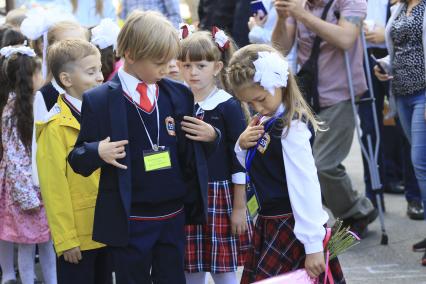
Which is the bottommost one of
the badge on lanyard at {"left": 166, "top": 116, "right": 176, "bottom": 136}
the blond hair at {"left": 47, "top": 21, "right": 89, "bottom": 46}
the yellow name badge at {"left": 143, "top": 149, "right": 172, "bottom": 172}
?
the yellow name badge at {"left": 143, "top": 149, "right": 172, "bottom": 172}

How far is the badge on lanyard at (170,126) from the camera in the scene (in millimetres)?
3706

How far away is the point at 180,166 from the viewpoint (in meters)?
3.82

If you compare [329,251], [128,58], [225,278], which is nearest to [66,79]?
[128,58]

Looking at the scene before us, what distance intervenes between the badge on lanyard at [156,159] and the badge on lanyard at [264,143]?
425mm

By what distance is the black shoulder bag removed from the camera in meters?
6.07

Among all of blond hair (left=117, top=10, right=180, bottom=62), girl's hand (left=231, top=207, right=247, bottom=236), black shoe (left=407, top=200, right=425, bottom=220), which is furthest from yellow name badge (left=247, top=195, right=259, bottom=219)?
black shoe (left=407, top=200, right=425, bottom=220)

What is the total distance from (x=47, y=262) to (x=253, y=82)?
7.53 feet

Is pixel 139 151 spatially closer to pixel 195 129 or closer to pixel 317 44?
pixel 195 129

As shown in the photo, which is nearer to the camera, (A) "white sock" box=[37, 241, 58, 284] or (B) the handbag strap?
(A) "white sock" box=[37, 241, 58, 284]

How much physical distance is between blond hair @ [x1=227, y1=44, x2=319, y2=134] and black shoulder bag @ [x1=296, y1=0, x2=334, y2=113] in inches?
88.3

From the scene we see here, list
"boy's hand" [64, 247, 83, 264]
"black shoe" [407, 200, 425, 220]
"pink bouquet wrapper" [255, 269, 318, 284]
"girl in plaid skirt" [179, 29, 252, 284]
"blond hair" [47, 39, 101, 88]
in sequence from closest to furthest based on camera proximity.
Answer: "pink bouquet wrapper" [255, 269, 318, 284] → "boy's hand" [64, 247, 83, 264] → "blond hair" [47, 39, 101, 88] → "girl in plaid skirt" [179, 29, 252, 284] → "black shoe" [407, 200, 425, 220]

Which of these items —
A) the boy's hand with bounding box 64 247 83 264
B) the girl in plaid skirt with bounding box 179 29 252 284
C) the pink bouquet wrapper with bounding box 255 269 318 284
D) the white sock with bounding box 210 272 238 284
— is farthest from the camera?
the white sock with bounding box 210 272 238 284

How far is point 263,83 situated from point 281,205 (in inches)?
22.6

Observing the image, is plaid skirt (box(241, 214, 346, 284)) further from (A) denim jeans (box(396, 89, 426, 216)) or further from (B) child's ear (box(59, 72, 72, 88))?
(A) denim jeans (box(396, 89, 426, 216))
